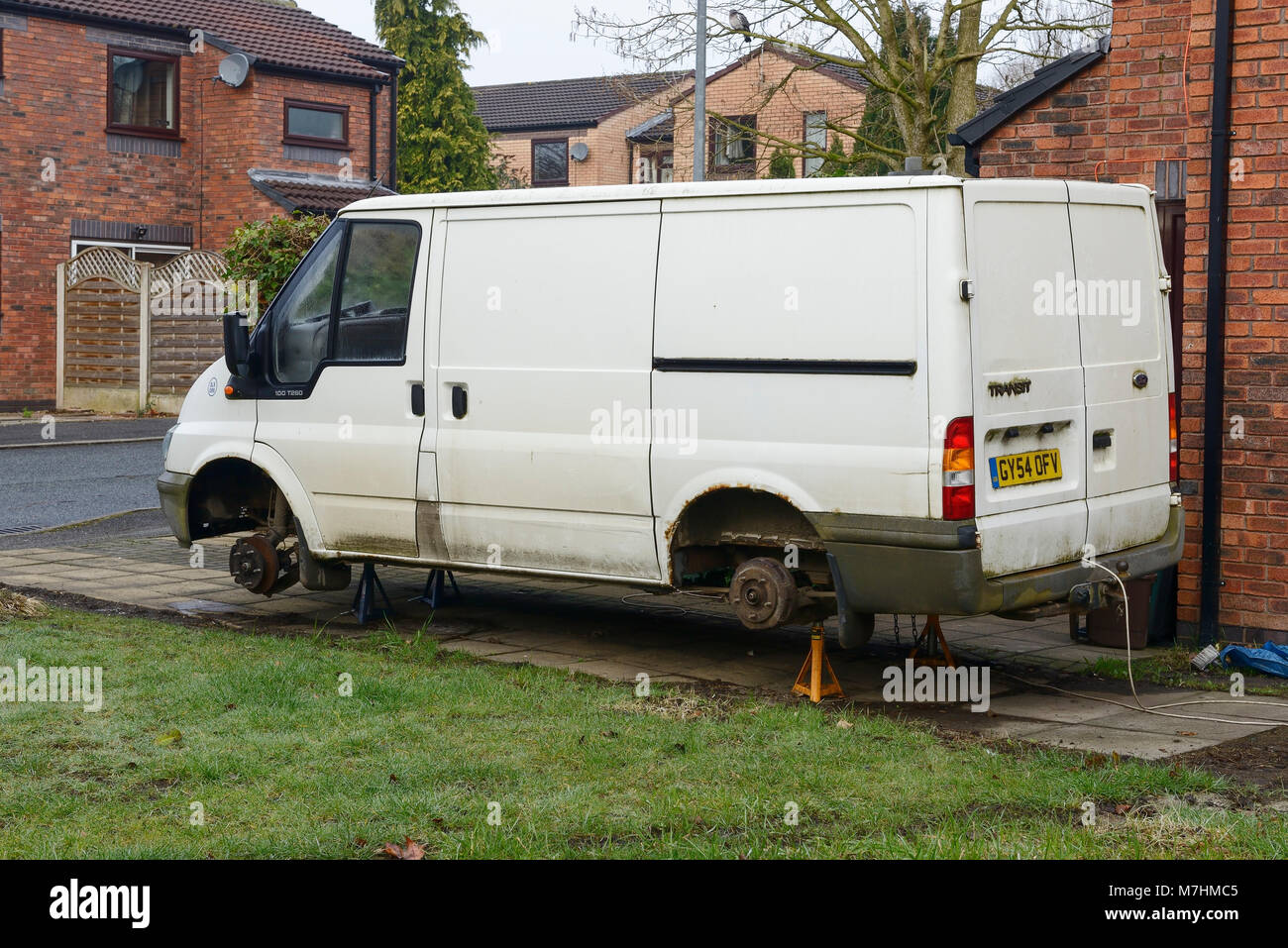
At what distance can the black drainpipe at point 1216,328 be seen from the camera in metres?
8.07

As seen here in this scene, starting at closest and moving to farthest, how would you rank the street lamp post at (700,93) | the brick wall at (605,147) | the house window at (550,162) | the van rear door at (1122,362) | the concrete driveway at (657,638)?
the concrete driveway at (657,638)
the van rear door at (1122,362)
the street lamp post at (700,93)
the brick wall at (605,147)
the house window at (550,162)

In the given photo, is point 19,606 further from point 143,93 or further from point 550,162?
point 550,162

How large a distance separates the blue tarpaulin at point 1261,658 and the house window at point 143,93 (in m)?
24.1

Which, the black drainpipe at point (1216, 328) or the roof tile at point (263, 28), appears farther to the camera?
the roof tile at point (263, 28)

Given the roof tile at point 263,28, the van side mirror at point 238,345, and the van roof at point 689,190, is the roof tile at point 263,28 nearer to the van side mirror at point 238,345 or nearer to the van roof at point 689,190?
the van side mirror at point 238,345

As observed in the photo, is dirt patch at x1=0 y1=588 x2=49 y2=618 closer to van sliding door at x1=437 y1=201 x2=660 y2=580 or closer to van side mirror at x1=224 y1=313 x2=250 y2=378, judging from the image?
van side mirror at x1=224 y1=313 x2=250 y2=378

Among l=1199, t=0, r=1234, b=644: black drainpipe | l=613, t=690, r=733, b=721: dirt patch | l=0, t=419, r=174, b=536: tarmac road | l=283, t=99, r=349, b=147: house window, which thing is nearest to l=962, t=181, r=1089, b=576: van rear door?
l=613, t=690, r=733, b=721: dirt patch

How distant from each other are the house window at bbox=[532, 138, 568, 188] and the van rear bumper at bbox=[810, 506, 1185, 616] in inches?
1950

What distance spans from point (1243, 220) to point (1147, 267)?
3.15 ft

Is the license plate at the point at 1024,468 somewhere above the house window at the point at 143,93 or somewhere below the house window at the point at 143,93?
below

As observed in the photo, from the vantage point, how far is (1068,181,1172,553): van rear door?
7.04 m

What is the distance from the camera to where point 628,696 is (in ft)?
22.5

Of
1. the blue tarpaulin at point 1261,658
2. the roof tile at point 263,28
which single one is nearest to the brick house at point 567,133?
the roof tile at point 263,28
